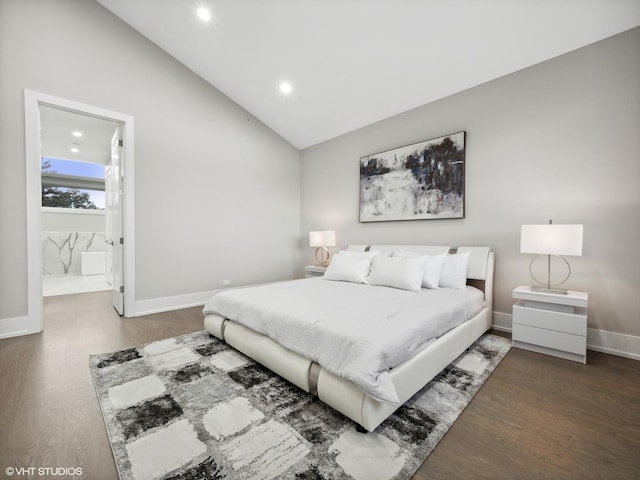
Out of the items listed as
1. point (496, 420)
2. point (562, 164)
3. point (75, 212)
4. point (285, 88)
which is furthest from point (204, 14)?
point (75, 212)

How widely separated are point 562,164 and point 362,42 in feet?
8.01

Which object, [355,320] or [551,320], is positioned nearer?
[355,320]

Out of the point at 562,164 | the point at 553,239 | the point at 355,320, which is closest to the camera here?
the point at 355,320

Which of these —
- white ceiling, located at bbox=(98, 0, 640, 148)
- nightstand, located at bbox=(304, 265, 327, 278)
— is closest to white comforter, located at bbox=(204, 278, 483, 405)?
nightstand, located at bbox=(304, 265, 327, 278)

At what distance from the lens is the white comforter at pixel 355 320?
4.66 feet

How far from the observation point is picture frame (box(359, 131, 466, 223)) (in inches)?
133

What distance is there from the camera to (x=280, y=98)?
166 inches

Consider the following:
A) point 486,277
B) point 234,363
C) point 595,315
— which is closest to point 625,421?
point 595,315

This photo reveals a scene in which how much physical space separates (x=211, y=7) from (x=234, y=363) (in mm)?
3776

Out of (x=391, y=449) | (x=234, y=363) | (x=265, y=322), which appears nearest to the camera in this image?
(x=391, y=449)

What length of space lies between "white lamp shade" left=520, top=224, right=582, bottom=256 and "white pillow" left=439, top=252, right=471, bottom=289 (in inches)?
22.8

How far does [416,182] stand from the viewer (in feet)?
12.2

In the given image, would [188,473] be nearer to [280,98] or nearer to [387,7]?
[387,7]

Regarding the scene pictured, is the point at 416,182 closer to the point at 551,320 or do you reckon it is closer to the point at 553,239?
the point at 553,239
